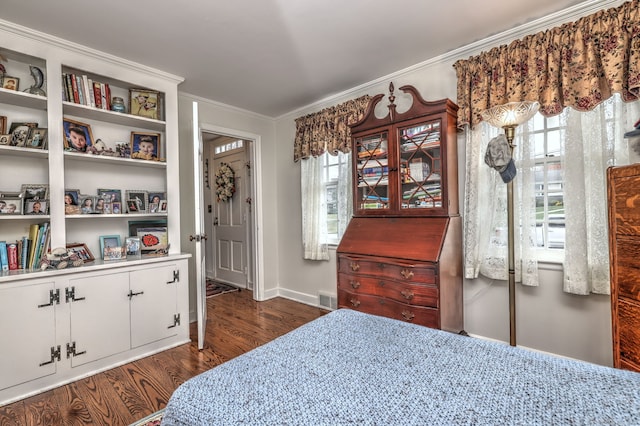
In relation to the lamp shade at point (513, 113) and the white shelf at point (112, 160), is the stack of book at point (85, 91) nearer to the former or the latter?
the white shelf at point (112, 160)

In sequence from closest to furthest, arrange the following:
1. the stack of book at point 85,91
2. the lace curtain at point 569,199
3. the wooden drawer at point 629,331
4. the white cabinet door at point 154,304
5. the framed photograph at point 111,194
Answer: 1. the wooden drawer at point 629,331
2. the lace curtain at point 569,199
3. the stack of book at point 85,91
4. the white cabinet door at point 154,304
5. the framed photograph at point 111,194

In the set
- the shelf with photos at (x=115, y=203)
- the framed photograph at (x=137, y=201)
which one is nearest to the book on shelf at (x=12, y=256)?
the shelf with photos at (x=115, y=203)

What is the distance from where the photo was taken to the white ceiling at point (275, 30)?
1.96 meters

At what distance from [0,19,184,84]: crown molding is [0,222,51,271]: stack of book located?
1332mm

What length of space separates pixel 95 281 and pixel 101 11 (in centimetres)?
184

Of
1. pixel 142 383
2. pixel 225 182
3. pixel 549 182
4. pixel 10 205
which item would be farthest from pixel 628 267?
pixel 225 182

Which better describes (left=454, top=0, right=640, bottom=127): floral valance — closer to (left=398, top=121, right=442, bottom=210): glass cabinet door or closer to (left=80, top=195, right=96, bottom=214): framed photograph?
(left=398, top=121, right=442, bottom=210): glass cabinet door

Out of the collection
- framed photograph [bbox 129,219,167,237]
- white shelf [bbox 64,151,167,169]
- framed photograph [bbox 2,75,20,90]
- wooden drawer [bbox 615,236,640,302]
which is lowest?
wooden drawer [bbox 615,236,640,302]

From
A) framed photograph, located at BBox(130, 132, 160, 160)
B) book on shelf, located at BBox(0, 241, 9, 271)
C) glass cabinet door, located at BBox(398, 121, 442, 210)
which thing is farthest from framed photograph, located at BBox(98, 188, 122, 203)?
glass cabinet door, located at BBox(398, 121, 442, 210)

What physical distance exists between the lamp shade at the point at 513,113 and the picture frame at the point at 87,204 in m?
3.04

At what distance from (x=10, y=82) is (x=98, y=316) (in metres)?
1.76

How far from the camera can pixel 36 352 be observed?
6.62 feet

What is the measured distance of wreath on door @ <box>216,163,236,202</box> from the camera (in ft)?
15.6

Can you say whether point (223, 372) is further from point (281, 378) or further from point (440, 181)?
point (440, 181)
